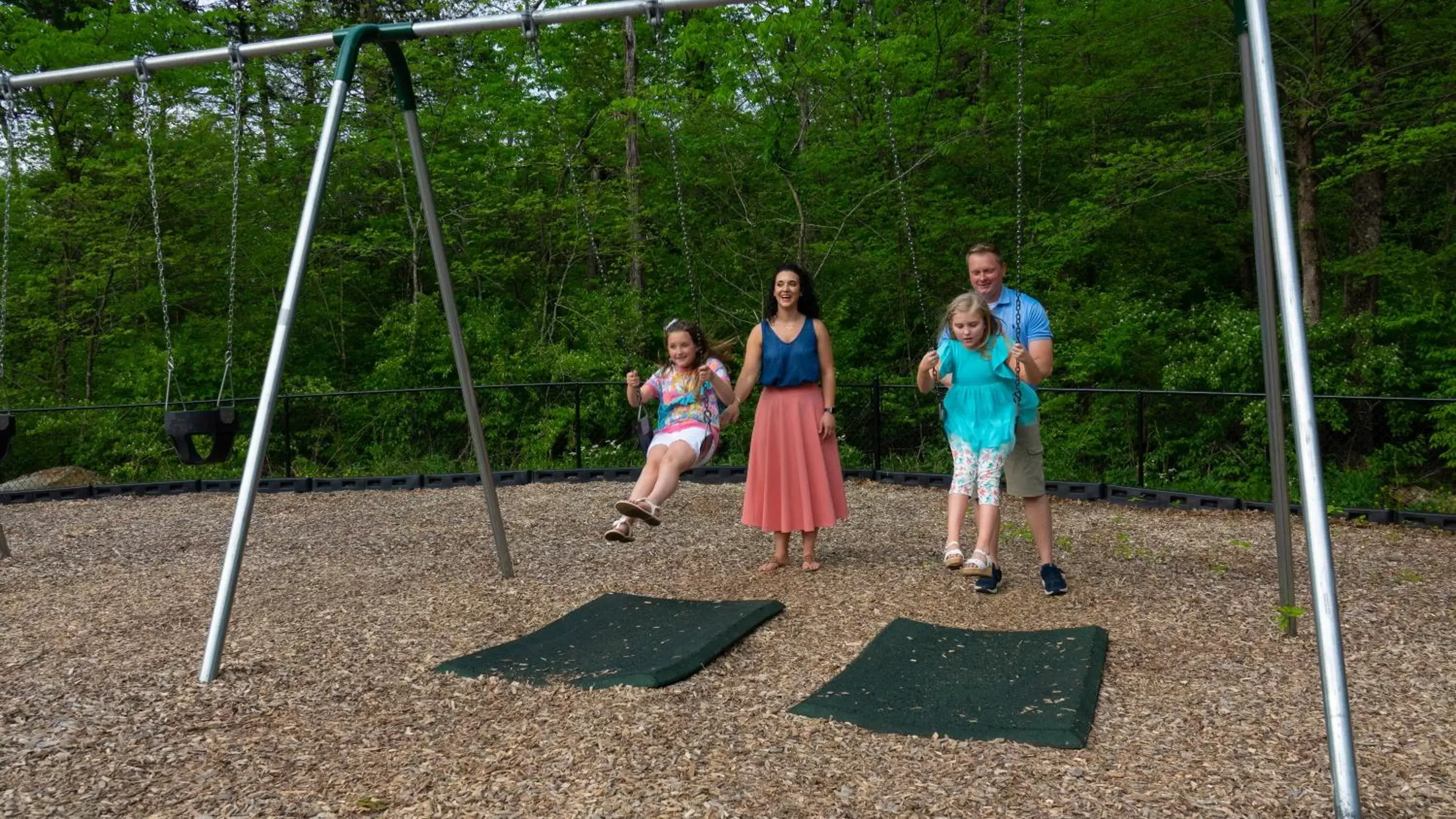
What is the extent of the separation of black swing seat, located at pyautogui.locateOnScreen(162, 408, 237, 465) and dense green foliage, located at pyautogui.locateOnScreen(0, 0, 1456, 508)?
18.7ft

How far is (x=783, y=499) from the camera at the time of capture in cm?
527

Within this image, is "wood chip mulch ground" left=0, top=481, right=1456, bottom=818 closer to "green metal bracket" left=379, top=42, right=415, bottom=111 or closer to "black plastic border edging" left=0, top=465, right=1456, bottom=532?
"green metal bracket" left=379, top=42, right=415, bottom=111

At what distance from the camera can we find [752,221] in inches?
478

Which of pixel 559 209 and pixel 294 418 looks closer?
pixel 294 418

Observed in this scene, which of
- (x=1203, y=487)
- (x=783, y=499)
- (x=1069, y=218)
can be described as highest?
(x=1069, y=218)

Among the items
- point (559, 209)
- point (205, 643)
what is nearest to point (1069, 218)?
point (559, 209)

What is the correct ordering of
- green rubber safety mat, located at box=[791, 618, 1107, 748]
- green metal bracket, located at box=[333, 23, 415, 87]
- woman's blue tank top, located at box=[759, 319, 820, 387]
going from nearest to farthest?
green rubber safety mat, located at box=[791, 618, 1107, 748] → green metal bracket, located at box=[333, 23, 415, 87] → woman's blue tank top, located at box=[759, 319, 820, 387]

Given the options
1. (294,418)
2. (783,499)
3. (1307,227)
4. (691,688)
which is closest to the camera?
(691,688)

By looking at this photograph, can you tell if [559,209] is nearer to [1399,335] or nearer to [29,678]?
[1399,335]

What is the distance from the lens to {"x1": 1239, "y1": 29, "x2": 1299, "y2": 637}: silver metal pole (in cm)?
397

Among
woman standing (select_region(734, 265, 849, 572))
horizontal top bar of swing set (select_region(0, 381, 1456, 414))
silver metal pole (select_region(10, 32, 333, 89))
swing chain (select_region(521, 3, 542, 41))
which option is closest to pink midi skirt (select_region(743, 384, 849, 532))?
woman standing (select_region(734, 265, 849, 572))

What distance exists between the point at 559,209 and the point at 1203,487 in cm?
791

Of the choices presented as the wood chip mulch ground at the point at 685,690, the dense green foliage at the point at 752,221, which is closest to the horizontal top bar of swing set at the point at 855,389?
the dense green foliage at the point at 752,221

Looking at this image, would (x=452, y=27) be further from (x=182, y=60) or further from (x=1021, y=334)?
(x=1021, y=334)
